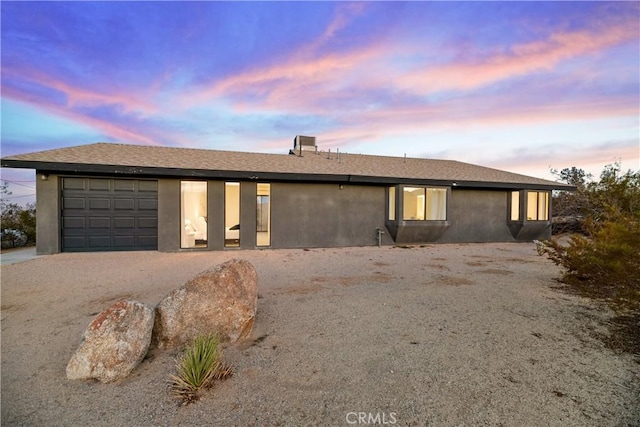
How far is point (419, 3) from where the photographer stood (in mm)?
7875

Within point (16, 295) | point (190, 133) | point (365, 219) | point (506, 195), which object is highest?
point (190, 133)

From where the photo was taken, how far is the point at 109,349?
98.8 inches

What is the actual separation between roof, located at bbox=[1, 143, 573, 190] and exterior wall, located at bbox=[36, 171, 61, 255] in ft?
1.51

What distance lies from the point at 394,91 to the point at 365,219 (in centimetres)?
507

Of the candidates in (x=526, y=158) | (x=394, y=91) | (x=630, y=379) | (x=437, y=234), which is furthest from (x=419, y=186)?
(x=526, y=158)

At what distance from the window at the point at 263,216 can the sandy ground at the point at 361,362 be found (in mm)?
4959

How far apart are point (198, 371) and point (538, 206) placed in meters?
14.6

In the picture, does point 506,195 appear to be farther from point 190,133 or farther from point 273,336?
point 190,133

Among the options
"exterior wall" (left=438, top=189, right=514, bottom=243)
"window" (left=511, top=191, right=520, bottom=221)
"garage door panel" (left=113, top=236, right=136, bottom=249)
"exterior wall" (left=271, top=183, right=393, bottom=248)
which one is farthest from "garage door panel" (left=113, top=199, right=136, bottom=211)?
"window" (left=511, top=191, right=520, bottom=221)

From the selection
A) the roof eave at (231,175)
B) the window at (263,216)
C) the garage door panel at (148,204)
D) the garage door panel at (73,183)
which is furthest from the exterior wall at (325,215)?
the garage door panel at (73,183)

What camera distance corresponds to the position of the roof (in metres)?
8.31

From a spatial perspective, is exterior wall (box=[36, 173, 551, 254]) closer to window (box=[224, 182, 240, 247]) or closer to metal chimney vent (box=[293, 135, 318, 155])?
window (box=[224, 182, 240, 247])

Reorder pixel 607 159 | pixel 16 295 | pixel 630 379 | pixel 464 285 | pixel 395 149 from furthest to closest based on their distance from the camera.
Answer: pixel 395 149 → pixel 607 159 → pixel 464 285 → pixel 16 295 → pixel 630 379

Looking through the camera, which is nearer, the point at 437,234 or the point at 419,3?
the point at 419,3
